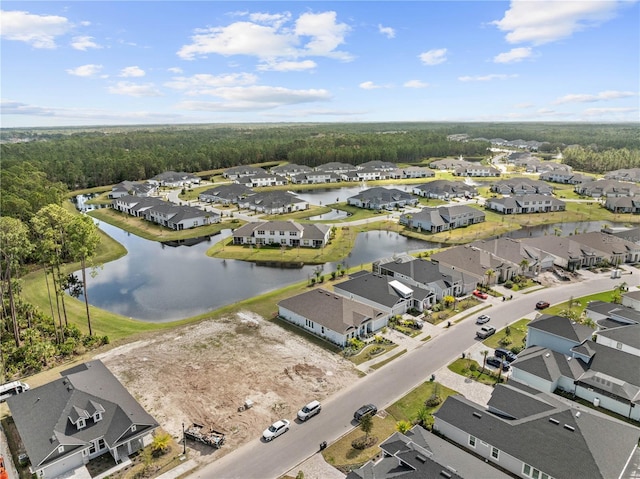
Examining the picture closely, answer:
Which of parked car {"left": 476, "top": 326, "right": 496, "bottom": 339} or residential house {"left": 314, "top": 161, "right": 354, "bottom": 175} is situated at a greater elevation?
residential house {"left": 314, "top": 161, "right": 354, "bottom": 175}

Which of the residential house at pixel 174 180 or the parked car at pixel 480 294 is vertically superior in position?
the residential house at pixel 174 180

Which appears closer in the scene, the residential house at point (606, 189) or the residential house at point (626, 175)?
the residential house at point (606, 189)

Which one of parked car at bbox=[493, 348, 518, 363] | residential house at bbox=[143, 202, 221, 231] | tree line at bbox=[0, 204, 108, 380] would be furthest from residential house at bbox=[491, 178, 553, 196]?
tree line at bbox=[0, 204, 108, 380]

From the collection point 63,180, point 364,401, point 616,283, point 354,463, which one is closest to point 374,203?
point 616,283

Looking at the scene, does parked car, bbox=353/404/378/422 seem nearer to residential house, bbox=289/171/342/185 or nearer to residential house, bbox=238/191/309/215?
residential house, bbox=238/191/309/215

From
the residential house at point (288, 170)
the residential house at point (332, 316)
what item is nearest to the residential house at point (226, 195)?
the residential house at point (288, 170)

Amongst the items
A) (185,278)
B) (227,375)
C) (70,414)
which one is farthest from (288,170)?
(70,414)

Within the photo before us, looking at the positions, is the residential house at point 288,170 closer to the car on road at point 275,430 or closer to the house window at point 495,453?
the car on road at point 275,430

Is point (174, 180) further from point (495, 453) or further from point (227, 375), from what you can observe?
point (495, 453)
